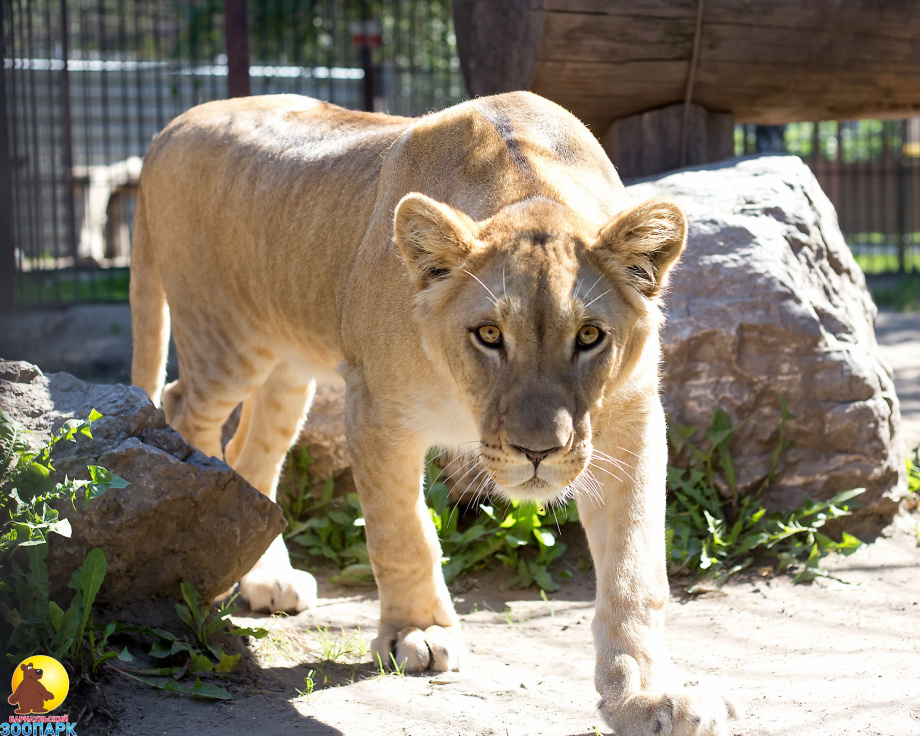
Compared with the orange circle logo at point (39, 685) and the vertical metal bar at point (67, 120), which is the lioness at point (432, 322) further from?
the vertical metal bar at point (67, 120)

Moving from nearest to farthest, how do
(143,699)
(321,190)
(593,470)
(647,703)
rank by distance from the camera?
(647,703)
(143,699)
(593,470)
(321,190)

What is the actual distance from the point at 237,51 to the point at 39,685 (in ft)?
15.2

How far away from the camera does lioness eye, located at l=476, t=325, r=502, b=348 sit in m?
2.78

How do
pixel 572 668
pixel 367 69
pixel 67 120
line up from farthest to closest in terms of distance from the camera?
pixel 67 120 < pixel 367 69 < pixel 572 668

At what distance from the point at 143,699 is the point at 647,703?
4.64 feet

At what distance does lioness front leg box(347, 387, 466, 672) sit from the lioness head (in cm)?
38

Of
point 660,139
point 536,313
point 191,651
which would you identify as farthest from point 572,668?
point 660,139

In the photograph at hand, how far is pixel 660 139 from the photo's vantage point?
547cm

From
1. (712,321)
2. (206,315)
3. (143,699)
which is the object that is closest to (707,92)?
(712,321)

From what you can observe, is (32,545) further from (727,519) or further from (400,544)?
(727,519)

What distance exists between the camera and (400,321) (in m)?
3.17

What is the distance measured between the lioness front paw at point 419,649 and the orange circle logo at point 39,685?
107 centimetres

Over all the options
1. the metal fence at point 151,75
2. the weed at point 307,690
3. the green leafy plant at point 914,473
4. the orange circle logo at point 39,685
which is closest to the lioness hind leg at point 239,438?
the weed at point 307,690

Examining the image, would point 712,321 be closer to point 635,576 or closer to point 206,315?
point 635,576
